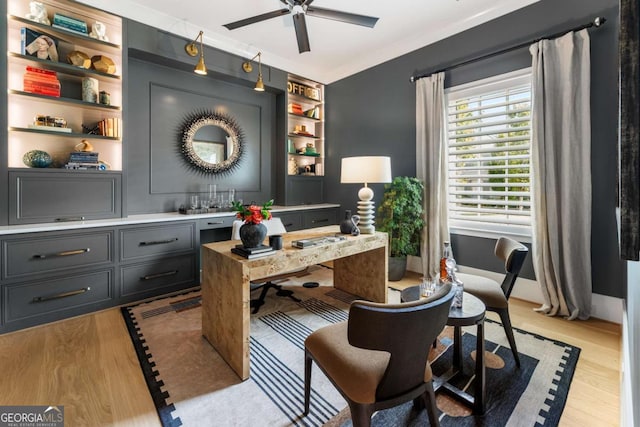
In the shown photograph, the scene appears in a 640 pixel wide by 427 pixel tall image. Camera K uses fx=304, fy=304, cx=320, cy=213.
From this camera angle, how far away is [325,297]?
3.30 meters

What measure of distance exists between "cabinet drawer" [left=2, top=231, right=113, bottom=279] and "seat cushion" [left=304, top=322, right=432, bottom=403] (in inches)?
96.3

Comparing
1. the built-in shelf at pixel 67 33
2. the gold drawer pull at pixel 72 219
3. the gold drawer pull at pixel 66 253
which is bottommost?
the gold drawer pull at pixel 66 253

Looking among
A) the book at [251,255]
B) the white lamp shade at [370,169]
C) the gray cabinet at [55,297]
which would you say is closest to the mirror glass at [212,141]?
the gray cabinet at [55,297]

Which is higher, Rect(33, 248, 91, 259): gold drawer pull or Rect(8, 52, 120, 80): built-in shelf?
Rect(8, 52, 120, 80): built-in shelf

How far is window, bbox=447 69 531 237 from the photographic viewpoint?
3.17 metres

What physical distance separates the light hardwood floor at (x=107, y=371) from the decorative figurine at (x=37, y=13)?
2741mm

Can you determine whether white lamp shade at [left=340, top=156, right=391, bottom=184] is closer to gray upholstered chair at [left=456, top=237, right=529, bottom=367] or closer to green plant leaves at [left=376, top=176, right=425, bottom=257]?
green plant leaves at [left=376, top=176, right=425, bottom=257]

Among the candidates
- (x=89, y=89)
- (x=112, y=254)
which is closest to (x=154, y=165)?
(x=89, y=89)

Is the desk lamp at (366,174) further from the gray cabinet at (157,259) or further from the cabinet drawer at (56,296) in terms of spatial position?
the cabinet drawer at (56,296)

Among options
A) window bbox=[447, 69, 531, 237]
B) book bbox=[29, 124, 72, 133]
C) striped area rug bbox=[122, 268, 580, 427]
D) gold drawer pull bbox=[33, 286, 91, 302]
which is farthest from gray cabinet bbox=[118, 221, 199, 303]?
window bbox=[447, 69, 531, 237]

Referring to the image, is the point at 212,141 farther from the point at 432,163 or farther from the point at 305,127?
the point at 432,163

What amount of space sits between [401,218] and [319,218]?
1.58m

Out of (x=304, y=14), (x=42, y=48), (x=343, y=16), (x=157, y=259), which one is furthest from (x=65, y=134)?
(x=343, y=16)

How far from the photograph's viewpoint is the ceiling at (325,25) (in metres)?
3.21
